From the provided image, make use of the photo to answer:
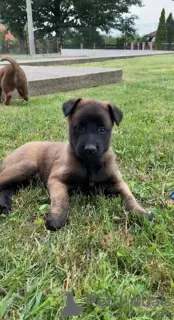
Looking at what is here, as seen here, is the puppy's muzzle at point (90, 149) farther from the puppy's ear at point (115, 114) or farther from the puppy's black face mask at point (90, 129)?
the puppy's ear at point (115, 114)

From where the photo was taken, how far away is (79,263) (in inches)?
79.6

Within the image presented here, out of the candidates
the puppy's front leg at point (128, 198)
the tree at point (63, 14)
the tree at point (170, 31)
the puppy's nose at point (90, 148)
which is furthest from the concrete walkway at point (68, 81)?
the tree at point (63, 14)

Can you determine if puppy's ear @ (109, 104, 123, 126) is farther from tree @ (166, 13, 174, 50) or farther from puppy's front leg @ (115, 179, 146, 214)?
tree @ (166, 13, 174, 50)

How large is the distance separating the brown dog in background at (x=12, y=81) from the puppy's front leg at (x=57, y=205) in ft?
15.0

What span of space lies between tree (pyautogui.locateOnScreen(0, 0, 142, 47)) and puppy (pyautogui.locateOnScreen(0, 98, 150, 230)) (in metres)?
38.3

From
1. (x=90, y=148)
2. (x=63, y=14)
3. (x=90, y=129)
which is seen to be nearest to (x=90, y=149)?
(x=90, y=148)

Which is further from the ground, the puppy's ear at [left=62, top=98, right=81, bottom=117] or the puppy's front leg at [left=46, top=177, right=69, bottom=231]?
the puppy's ear at [left=62, top=98, right=81, bottom=117]

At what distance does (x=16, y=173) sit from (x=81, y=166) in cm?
53

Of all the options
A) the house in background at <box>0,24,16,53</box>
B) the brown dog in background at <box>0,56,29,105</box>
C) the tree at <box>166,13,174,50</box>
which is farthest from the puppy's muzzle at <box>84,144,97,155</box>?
the tree at <box>166,13,174,50</box>

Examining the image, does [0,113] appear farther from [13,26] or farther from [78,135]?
[13,26]

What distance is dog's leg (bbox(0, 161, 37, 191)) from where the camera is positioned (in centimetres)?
294

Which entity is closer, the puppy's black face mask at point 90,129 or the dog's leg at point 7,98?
the puppy's black face mask at point 90,129

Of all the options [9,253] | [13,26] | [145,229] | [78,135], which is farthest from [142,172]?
[13,26]

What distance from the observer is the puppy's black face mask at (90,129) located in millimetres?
2660
